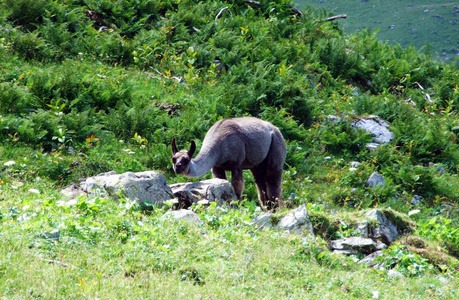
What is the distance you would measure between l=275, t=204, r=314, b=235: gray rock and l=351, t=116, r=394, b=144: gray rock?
33.3 feet

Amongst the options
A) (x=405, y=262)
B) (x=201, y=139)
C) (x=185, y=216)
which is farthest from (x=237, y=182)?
(x=405, y=262)

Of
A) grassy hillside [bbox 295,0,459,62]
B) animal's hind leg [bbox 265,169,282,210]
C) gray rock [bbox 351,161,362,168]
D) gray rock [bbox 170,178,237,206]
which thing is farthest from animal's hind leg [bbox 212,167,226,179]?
grassy hillside [bbox 295,0,459,62]

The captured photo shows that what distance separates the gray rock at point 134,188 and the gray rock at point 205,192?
0.40m

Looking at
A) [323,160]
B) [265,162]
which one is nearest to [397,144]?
[323,160]

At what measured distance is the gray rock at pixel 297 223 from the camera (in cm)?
942

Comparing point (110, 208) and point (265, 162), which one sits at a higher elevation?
point (110, 208)

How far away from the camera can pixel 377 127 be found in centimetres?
1966

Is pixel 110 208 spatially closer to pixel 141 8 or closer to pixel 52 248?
pixel 52 248

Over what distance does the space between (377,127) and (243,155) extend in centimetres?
926

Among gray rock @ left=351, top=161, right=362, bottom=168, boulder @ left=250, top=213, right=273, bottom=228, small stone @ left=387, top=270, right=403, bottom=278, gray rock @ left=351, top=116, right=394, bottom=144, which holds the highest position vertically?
boulder @ left=250, top=213, right=273, bottom=228

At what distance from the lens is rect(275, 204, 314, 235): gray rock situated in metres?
9.42

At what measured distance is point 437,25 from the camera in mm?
68250

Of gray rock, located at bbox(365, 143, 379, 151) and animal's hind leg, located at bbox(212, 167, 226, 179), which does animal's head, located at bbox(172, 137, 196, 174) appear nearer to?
animal's hind leg, located at bbox(212, 167, 226, 179)

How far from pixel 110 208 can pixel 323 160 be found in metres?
10.5
